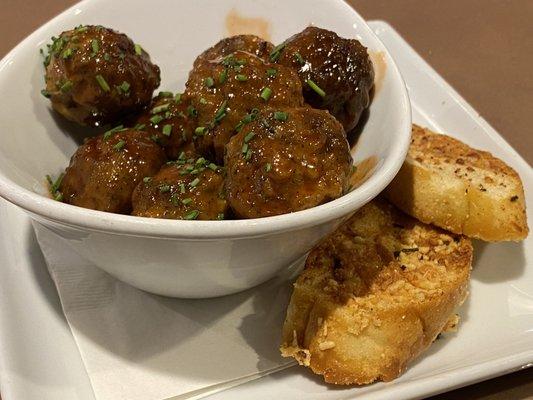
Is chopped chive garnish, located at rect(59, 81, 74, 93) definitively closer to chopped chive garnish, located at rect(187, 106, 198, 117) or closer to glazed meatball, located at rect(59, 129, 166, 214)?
glazed meatball, located at rect(59, 129, 166, 214)

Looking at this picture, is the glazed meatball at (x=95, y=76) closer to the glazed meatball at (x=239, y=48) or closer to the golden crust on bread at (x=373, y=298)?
the glazed meatball at (x=239, y=48)

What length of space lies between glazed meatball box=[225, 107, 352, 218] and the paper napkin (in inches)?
16.2

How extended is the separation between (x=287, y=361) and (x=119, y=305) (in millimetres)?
479

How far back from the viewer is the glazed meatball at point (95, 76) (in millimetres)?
1613

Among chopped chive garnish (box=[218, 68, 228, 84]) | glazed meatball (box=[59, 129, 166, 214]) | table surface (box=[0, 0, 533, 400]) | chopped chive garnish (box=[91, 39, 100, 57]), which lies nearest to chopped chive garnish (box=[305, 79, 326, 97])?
chopped chive garnish (box=[218, 68, 228, 84])

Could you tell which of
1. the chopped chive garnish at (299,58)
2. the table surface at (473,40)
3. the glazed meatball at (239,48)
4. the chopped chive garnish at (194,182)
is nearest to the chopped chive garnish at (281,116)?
the chopped chive garnish at (194,182)

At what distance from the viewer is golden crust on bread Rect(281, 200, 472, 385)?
4.72 ft

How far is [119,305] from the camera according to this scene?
1630 millimetres

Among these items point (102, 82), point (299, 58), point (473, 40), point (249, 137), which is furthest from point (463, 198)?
point (473, 40)

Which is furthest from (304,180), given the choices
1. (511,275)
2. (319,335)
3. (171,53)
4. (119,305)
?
(171,53)

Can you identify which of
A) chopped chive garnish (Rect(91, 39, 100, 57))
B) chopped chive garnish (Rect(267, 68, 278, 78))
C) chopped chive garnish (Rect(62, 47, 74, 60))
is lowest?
chopped chive garnish (Rect(267, 68, 278, 78))

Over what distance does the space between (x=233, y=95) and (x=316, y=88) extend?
244 millimetres

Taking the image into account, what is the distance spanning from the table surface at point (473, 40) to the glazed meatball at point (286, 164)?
1.47m

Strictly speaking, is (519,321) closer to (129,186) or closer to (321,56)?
(321,56)
